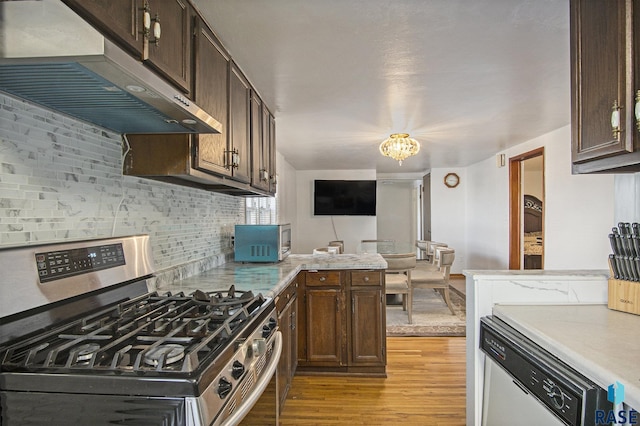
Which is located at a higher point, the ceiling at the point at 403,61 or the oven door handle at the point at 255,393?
the ceiling at the point at 403,61

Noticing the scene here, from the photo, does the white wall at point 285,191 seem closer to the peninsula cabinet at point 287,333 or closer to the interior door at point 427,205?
the peninsula cabinet at point 287,333

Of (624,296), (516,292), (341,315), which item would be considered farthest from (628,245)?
(341,315)

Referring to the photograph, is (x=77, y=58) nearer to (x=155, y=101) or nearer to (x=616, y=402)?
(x=155, y=101)

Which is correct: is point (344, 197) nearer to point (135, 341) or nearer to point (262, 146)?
point (262, 146)

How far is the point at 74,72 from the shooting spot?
→ 0.90 m

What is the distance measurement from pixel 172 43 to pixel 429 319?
3747 millimetres

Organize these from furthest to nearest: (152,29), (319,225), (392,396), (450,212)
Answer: (319,225), (450,212), (392,396), (152,29)

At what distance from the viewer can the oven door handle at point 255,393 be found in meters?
0.96

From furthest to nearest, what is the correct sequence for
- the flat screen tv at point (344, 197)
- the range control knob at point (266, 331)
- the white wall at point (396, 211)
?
1. the white wall at point (396, 211)
2. the flat screen tv at point (344, 197)
3. the range control knob at point (266, 331)

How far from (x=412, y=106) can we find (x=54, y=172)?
244 centimetres

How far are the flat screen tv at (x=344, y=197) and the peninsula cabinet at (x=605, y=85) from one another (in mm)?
5347

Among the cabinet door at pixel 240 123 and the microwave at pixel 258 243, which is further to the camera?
the microwave at pixel 258 243

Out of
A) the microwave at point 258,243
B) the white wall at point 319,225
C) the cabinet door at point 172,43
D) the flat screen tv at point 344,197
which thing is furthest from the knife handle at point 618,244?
the white wall at point 319,225

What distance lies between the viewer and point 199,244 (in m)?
2.45
